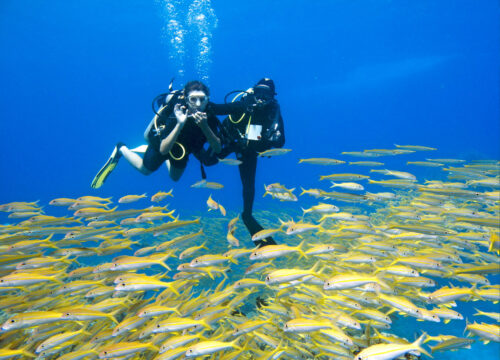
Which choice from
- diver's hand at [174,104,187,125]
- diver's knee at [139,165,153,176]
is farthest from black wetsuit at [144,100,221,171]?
diver's knee at [139,165,153,176]

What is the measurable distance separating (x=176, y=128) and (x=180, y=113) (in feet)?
1.00

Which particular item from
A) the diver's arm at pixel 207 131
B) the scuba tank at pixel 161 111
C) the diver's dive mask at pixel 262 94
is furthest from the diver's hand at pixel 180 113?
the diver's dive mask at pixel 262 94

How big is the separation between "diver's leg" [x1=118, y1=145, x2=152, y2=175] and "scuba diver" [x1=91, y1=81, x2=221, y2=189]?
7.5 inches

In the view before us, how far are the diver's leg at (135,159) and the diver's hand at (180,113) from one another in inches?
105

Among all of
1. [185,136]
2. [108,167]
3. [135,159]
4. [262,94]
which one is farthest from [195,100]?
[108,167]

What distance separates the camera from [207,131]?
5.29 metres

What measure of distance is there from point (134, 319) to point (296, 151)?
428ft

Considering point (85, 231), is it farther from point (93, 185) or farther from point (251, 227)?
point (93, 185)

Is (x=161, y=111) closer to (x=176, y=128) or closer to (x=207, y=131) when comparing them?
(x=176, y=128)

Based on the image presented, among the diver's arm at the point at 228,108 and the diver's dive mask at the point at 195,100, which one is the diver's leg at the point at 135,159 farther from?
the diver's dive mask at the point at 195,100

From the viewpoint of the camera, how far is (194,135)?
5.89 metres

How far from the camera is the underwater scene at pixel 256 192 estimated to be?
312cm

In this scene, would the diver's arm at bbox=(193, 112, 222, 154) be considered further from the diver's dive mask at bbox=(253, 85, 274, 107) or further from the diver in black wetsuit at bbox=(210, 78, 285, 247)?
the diver's dive mask at bbox=(253, 85, 274, 107)

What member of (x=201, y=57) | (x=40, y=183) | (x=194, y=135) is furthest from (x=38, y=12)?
(x=40, y=183)
